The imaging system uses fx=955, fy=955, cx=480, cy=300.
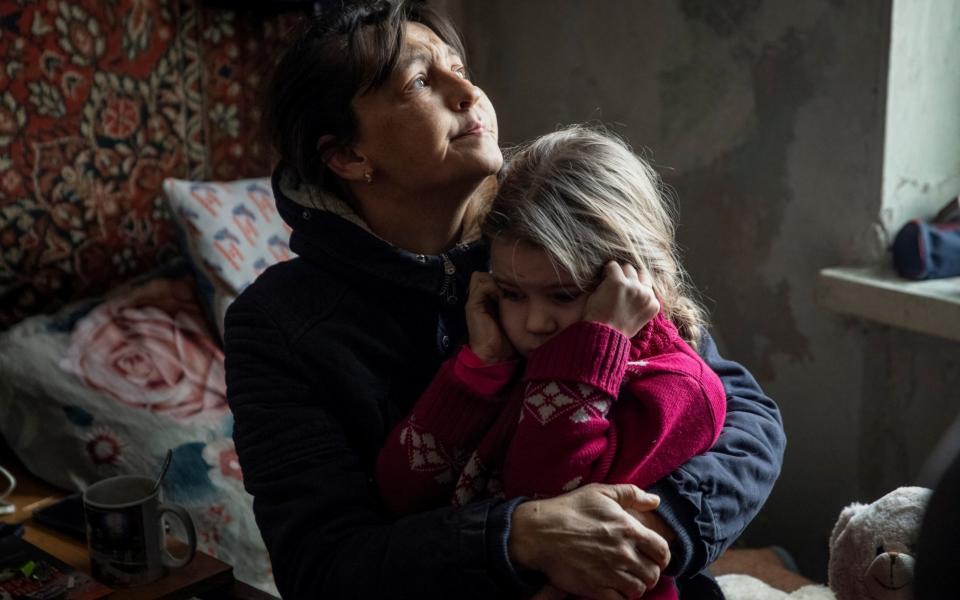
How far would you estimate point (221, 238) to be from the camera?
7.05 feet

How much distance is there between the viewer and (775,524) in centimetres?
222

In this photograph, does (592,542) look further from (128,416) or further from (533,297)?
(128,416)

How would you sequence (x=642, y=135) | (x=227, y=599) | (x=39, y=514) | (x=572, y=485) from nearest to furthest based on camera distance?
1. (x=572, y=485)
2. (x=227, y=599)
3. (x=39, y=514)
4. (x=642, y=135)

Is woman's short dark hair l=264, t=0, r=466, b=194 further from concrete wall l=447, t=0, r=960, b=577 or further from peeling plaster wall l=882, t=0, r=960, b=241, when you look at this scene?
peeling plaster wall l=882, t=0, r=960, b=241

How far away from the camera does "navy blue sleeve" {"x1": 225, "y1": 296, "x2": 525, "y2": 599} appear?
3.17 ft

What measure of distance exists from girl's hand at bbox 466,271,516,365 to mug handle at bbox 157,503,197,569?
56 cm

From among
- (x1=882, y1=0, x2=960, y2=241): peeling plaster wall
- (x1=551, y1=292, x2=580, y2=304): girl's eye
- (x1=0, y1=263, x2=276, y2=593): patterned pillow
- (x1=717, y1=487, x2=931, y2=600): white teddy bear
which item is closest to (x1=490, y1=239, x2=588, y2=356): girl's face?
(x1=551, y1=292, x2=580, y2=304): girl's eye

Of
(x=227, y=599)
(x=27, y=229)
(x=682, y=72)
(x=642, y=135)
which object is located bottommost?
(x=227, y=599)

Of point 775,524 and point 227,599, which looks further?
point 775,524

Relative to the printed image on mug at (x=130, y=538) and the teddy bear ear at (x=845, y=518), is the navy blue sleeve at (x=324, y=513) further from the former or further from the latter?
the teddy bear ear at (x=845, y=518)

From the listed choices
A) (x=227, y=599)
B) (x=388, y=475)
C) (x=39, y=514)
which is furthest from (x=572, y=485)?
(x=39, y=514)

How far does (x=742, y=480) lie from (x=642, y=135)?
1395mm

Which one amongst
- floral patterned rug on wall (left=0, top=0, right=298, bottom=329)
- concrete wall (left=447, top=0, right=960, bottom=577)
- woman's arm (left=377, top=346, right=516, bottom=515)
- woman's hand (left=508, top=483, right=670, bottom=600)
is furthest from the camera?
floral patterned rug on wall (left=0, top=0, right=298, bottom=329)

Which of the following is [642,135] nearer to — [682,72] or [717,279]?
[682,72]
